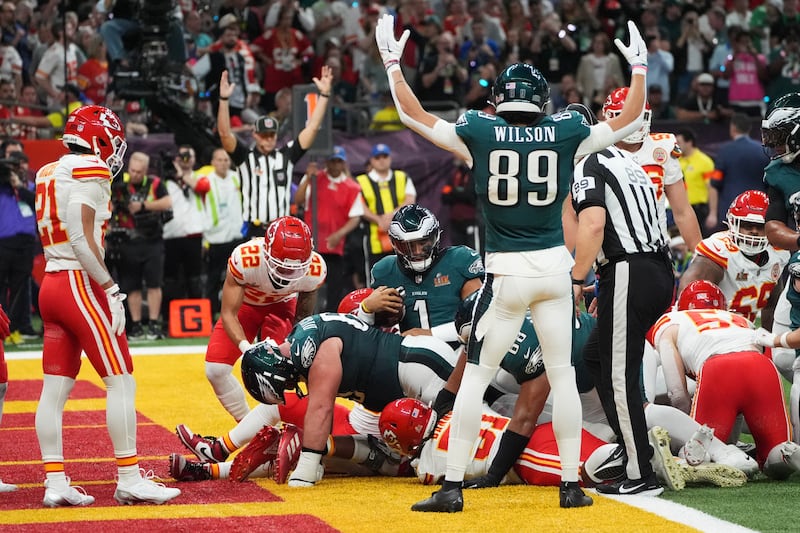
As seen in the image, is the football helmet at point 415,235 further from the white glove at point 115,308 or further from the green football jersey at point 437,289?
the white glove at point 115,308

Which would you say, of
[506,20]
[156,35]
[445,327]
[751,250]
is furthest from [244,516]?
[506,20]

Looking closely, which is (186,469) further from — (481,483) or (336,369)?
(481,483)

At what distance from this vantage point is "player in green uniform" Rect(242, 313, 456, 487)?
6004mm

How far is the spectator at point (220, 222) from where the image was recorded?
43.5ft

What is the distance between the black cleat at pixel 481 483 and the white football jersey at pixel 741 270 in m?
2.63

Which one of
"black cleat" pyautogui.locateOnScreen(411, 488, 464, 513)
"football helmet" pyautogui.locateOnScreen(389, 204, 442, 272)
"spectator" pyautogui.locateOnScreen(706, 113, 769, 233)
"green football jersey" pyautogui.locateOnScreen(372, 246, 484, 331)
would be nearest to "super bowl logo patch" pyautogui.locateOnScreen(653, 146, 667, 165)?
"green football jersey" pyautogui.locateOnScreen(372, 246, 484, 331)

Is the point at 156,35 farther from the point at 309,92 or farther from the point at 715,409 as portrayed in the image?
the point at 715,409

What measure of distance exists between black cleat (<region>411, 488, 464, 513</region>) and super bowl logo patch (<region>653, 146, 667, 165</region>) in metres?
3.09

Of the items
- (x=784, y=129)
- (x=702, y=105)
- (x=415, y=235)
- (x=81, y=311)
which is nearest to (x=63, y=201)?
(x=81, y=311)

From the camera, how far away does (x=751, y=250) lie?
25.5 feet

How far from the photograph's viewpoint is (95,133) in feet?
19.3

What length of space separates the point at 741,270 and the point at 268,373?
11.1 ft

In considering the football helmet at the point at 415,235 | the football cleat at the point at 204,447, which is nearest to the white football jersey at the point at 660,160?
the football helmet at the point at 415,235

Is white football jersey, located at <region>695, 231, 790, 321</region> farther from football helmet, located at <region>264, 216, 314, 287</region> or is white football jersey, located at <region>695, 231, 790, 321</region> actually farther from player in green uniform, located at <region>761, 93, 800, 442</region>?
football helmet, located at <region>264, 216, 314, 287</region>
